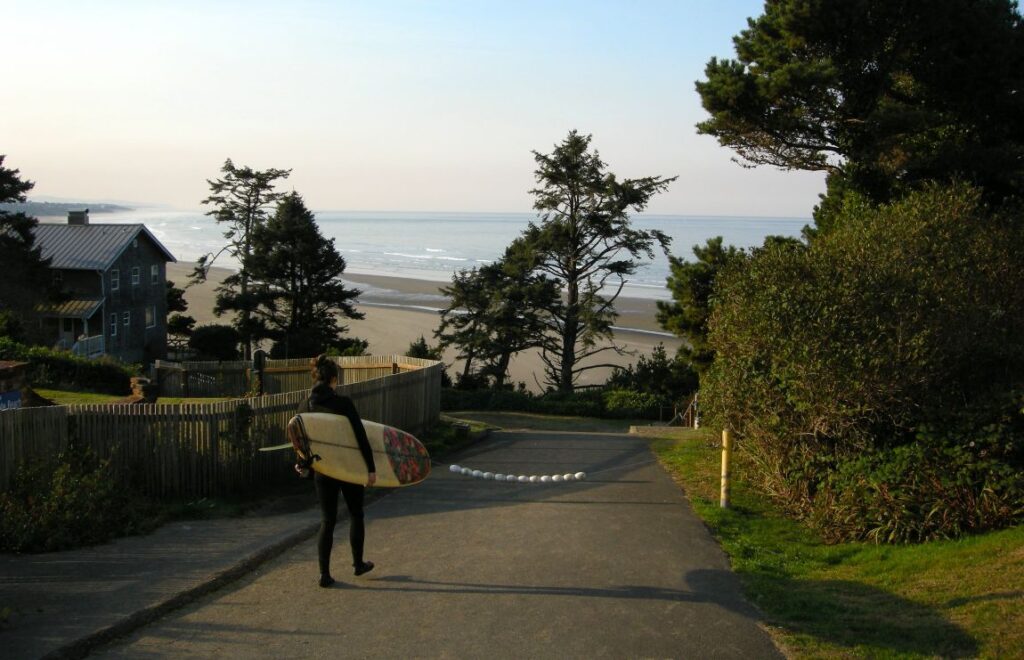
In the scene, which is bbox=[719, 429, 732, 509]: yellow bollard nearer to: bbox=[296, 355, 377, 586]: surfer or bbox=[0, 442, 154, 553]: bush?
bbox=[296, 355, 377, 586]: surfer

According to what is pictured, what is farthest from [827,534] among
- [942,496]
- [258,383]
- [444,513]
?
[258,383]

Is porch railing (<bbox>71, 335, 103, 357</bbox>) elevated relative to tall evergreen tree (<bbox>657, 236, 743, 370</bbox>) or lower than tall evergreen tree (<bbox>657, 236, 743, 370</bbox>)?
lower

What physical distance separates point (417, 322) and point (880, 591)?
49320 mm

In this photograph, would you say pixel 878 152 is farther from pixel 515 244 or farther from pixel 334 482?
pixel 515 244

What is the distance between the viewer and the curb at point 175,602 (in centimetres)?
584

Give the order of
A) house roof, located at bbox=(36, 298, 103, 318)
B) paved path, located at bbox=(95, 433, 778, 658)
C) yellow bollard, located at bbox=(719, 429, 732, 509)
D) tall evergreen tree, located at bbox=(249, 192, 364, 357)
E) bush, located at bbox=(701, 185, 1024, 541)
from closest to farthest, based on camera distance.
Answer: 1. paved path, located at bbox=(95, 433, 778, 658)
2. bush, located at bbox=(701, 185, 1024, 541)
3. yellow bollard, located at bbox=(719, 429, 732, 509)
4. house roof, located at bbox=(36, 298, 103, 318)
5. tall evergreen tree, located at bbox=(249, 192, 364, 357)

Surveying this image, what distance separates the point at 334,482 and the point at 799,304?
5.68 metres

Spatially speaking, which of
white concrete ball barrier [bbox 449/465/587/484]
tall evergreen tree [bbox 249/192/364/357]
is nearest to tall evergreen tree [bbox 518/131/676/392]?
tall evergreen tree [bbox 249/192/364/357]

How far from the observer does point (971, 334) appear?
999 centimetres

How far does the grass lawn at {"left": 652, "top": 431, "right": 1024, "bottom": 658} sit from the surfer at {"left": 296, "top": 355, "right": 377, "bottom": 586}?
3.24 meters

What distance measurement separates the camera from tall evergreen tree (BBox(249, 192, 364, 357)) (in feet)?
149

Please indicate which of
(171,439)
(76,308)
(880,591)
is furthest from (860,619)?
(76,308)

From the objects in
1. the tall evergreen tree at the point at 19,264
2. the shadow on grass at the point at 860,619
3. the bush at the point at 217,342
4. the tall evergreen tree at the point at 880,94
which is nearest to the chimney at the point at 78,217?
the bush at the point at 217,342

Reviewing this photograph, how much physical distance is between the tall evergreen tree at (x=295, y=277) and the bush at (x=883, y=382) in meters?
35.5
